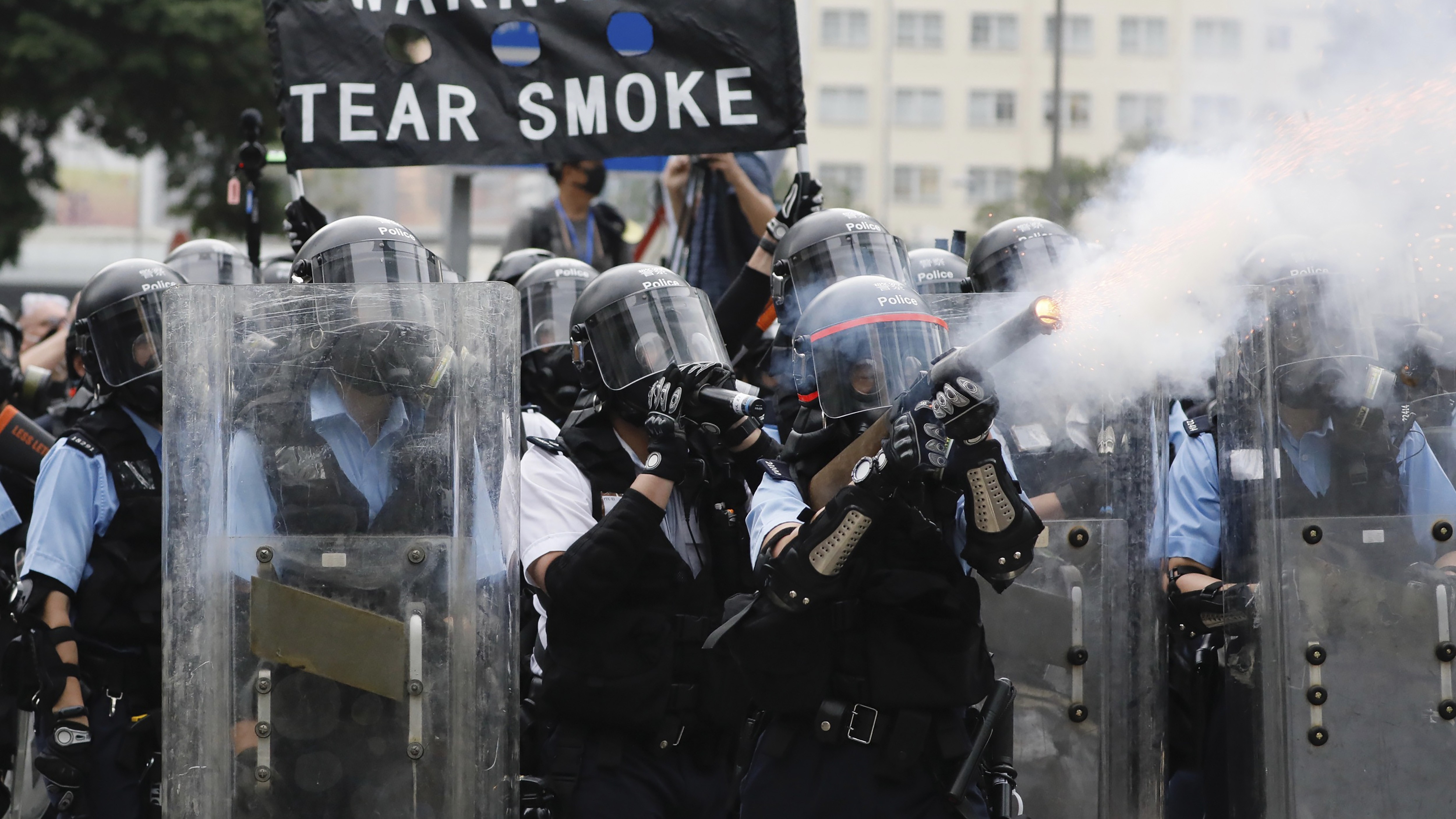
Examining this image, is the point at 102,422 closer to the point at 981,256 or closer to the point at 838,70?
the point at 981,256

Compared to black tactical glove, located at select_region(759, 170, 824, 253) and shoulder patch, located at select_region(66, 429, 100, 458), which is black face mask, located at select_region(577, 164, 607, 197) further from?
shoulder patch, located at select_region(66, 429, 100, 458)

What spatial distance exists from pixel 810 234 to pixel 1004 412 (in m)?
1.13

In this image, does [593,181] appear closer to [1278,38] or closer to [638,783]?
[1278,38]

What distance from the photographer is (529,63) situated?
5887 mm

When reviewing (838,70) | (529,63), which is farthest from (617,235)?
(838,70)

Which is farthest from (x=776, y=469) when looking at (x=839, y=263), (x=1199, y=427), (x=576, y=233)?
(x=576, y=233)

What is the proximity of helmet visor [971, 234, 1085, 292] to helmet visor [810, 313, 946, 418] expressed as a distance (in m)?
1.55

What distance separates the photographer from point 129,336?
17.1ft

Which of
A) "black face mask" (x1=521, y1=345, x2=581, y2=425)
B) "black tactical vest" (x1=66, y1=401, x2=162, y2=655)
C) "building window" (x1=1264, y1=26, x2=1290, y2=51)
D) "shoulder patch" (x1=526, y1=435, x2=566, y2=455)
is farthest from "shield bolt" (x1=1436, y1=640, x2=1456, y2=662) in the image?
"black tactical vest" (x1=66, y1=401, x2=162, y2=655)

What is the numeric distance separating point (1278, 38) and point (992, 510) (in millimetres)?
4028

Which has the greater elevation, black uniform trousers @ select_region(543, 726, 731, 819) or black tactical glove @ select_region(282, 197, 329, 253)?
black tactical glove @ select_region(282, 197, 329, 253)

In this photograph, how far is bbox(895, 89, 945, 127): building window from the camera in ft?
178

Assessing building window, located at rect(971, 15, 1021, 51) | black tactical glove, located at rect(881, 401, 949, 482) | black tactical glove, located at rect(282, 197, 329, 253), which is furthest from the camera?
building window, located at rect(971, 15, 1021, 51)

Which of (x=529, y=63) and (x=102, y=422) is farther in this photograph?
(x=529, y=63)
